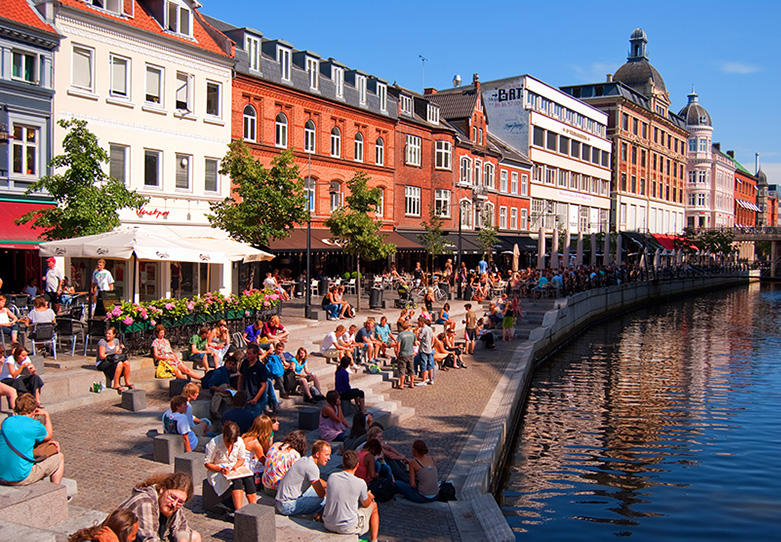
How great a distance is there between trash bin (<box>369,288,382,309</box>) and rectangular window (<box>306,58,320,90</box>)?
500 inches

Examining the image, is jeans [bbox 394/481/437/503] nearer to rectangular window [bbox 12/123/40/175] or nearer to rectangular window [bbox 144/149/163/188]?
rectangular window [bbox 12/123/40/175]

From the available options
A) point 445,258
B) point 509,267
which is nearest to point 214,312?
point 445,258

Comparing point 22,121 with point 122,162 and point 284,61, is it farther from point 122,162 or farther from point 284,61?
point 284,61

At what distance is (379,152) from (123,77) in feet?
56.4

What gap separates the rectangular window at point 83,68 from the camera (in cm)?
2476

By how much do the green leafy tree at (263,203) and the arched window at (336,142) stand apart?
1178 cm

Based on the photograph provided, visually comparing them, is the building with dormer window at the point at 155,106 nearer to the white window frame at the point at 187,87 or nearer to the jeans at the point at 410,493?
the white window frame at the point at 187,87

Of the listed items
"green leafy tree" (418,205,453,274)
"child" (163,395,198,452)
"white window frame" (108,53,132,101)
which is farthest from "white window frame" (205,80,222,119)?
"child" (163,395,198,452)

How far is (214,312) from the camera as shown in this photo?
59.2 ft

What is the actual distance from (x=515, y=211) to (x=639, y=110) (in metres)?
37.3

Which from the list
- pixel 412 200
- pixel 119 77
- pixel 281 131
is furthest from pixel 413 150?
pixel 119 77

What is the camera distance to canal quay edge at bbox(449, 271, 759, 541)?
891 cm

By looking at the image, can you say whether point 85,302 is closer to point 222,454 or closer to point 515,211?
point 222,454

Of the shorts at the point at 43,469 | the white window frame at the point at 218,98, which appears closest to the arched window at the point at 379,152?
the white window frame at the point at 218,98
